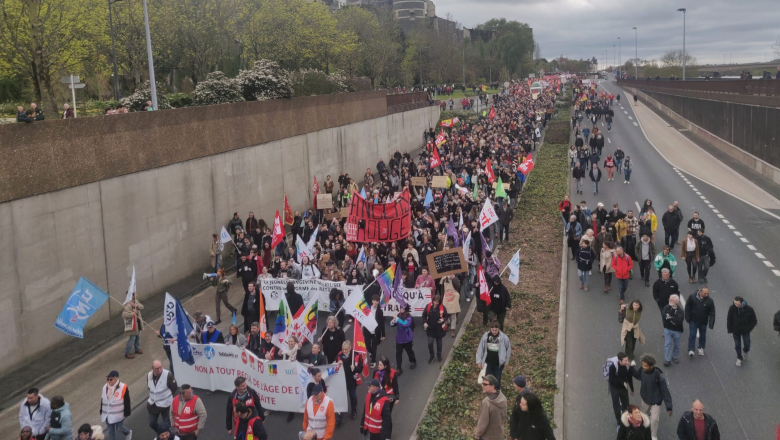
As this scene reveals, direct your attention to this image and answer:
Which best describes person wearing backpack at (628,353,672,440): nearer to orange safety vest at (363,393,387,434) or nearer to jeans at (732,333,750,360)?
jeans at (732,333,750,360)

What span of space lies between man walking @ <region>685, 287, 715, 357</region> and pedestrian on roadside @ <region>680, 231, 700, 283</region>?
470 cm

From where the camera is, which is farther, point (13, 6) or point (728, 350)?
point (13, 6)

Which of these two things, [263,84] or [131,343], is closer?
[131,343]

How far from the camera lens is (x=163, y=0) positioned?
3925 centimetres

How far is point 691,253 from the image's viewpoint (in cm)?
1720

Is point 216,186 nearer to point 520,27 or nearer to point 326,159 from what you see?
point 326,159

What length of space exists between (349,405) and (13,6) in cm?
2454

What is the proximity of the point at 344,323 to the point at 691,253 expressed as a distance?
8977 millimetres

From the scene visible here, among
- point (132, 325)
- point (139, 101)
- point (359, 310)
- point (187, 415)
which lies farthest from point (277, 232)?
point (187, 415)

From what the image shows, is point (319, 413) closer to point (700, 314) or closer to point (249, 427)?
point (249, 427)

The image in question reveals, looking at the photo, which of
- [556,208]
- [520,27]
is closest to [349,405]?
[556,208]

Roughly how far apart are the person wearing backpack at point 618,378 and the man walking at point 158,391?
267 inches

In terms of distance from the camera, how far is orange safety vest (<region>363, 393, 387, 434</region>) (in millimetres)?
9836

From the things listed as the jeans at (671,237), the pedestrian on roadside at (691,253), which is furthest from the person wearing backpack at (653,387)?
the jeans at (671,237)
